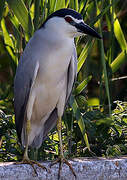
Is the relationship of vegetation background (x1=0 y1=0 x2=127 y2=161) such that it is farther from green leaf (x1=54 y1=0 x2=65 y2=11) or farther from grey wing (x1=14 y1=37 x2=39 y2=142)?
grey wing (x1=14 y1=37 x2=39 y2=142)

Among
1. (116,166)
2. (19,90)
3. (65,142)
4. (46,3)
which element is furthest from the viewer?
(65,142)

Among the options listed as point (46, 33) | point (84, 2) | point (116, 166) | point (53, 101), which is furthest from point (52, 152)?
point (84, 2)

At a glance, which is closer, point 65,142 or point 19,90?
point 19,90

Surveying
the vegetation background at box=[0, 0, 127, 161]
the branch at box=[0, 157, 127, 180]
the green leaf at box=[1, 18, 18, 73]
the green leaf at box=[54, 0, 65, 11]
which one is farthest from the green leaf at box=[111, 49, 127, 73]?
the branch at box=[0, 157, 127, 180]

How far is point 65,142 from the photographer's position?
12.9 feet

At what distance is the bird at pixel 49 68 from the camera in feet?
10.7

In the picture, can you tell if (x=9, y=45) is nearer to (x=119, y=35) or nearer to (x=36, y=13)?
(x=36, y=13)

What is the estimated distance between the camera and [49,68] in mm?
3320

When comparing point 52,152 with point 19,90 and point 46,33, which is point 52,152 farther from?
point 46,33

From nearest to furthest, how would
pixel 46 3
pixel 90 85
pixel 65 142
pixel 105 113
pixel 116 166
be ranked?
pixel 116 166, pixel 46 3, pixel 65 142, pixel 105 113, pixel 90 85

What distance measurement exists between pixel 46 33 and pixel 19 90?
0.48 meters

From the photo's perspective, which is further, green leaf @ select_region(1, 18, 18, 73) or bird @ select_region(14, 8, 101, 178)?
green leaf @ select_region(1, 18, 18, 73)

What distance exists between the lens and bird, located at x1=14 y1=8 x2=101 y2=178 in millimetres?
3252

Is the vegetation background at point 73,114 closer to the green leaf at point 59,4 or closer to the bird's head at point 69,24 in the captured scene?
the green leaf at point 59,4
